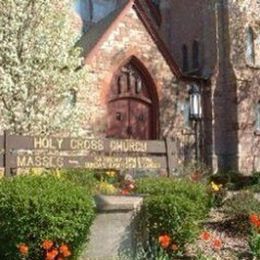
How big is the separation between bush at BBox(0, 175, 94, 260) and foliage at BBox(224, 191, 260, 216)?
3.52 metres

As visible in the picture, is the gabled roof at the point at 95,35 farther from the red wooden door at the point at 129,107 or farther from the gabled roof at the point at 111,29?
the red wooden door at the point at 129,107

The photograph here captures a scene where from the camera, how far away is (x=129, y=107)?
77.3 ft

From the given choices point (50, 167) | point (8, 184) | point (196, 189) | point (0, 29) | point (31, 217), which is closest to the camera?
point (31, 217)

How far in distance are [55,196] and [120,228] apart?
1369 millimetres

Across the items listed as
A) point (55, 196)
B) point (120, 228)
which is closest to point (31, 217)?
point (55, 196)

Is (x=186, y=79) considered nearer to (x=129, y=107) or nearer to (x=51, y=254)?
(x=129, y=107)

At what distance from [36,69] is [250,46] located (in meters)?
13.2

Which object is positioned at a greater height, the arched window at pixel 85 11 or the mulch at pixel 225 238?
the arched window at pixel 85 11

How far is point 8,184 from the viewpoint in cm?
720

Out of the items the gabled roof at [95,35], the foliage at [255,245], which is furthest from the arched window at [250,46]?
the foliage at [255,245]

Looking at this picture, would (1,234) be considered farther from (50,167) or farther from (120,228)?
(50,167)

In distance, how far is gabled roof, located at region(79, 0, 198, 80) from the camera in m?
22.2

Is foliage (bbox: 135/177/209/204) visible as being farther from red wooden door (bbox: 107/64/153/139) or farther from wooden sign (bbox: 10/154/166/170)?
red wooden door (bbox: 107/64/153/139)

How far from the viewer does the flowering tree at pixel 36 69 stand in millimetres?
15789
